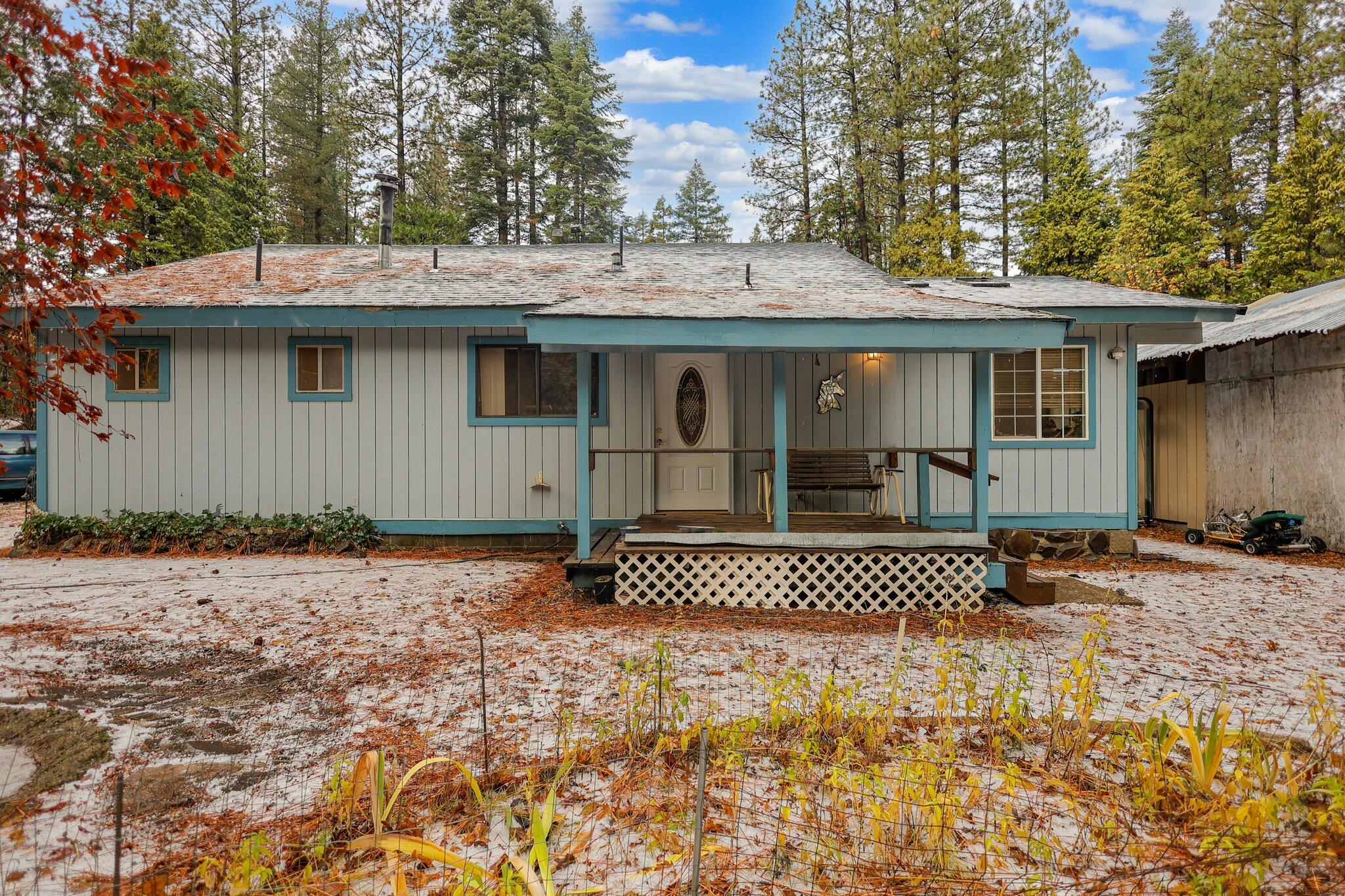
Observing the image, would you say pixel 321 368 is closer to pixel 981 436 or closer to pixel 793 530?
pixel 793 530

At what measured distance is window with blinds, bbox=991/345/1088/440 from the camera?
27.8 feet

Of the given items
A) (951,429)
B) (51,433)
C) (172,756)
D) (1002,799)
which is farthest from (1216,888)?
(51,433)

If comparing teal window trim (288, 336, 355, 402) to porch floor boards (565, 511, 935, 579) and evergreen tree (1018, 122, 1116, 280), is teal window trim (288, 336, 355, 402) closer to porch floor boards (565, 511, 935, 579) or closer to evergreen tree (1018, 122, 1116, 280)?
porch floor boards (565, 511, 935, 579)

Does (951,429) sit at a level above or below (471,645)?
above

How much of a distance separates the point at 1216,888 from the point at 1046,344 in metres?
4.76

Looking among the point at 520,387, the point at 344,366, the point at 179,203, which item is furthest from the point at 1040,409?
the point at 179,203

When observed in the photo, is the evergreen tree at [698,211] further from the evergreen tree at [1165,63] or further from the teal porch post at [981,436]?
the teal porch post at [981,436]

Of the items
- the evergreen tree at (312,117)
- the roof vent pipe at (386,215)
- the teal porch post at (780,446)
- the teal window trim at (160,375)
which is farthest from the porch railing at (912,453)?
the evergreen tree at (312,117)

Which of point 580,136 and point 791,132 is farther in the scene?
point 580,136

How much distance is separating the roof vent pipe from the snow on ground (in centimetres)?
463

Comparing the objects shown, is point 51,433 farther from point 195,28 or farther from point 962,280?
point 195,28

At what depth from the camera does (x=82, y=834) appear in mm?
2449

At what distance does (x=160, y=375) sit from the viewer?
856cm

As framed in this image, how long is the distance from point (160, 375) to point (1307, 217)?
21362 mm
